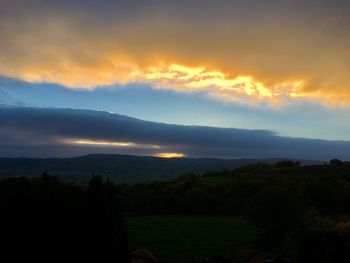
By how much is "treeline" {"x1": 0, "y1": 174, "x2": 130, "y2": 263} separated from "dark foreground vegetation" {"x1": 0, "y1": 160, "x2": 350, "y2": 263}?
32 millimetres

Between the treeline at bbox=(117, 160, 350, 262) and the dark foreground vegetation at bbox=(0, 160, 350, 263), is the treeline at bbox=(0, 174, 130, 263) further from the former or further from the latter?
the treeline at bbox=(117, 160, 350, 262)

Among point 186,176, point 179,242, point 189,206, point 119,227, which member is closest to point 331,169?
point 186,176

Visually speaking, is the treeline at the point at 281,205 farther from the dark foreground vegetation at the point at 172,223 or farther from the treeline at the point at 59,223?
the treeline at the point at 59,223

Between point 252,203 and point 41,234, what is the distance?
78.2 feet

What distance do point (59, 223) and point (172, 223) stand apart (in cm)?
4231

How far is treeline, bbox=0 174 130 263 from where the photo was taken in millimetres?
15070

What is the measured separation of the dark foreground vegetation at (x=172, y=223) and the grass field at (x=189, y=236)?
0.09 m

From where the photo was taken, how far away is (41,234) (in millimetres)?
15273

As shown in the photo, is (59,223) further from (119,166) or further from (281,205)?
(119,166)

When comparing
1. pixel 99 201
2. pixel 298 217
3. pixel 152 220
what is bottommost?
pixel 152 220

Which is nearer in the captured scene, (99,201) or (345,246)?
(99,201)

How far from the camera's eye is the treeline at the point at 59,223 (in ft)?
49.4

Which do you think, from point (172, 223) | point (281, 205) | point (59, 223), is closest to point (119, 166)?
point (172, 223)

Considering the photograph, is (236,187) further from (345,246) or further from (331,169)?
(345,246)
